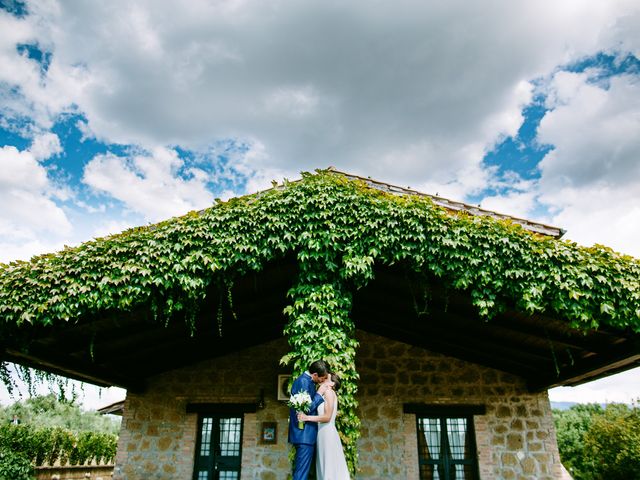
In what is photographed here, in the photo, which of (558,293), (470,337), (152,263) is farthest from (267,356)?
(558,293)

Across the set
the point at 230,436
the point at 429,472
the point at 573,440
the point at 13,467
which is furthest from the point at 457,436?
the point at 573,440

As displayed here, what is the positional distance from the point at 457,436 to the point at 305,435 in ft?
15.7

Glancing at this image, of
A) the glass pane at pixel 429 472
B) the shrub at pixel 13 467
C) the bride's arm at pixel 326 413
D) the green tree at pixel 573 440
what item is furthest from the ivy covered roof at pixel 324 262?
the green tree at pixel 573 440

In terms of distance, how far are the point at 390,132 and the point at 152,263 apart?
485 centimetres

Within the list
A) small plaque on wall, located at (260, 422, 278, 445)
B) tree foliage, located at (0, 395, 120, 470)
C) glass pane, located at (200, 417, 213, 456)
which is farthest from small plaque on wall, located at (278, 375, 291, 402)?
tree foliage, located at (0, 395, 120, 470)

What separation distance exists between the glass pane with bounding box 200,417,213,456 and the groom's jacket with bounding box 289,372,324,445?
15.3 ft

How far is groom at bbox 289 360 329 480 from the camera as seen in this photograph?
3.79 m

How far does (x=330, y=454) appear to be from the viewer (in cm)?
376

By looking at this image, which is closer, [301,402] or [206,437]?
[301,402]

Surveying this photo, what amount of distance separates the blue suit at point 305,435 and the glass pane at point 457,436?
457 cm

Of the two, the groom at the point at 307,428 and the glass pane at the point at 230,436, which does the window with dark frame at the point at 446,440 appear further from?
Result: the groom at the point at 307,428

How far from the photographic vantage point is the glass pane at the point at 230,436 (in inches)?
301

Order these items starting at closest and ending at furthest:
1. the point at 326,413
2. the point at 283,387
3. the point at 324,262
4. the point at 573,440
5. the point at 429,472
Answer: the point at 326,413 < the point at 324,262 < the point at 429,472 < the point at 283,387 < the point at 573,440

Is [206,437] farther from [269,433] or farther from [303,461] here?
[303,461]
